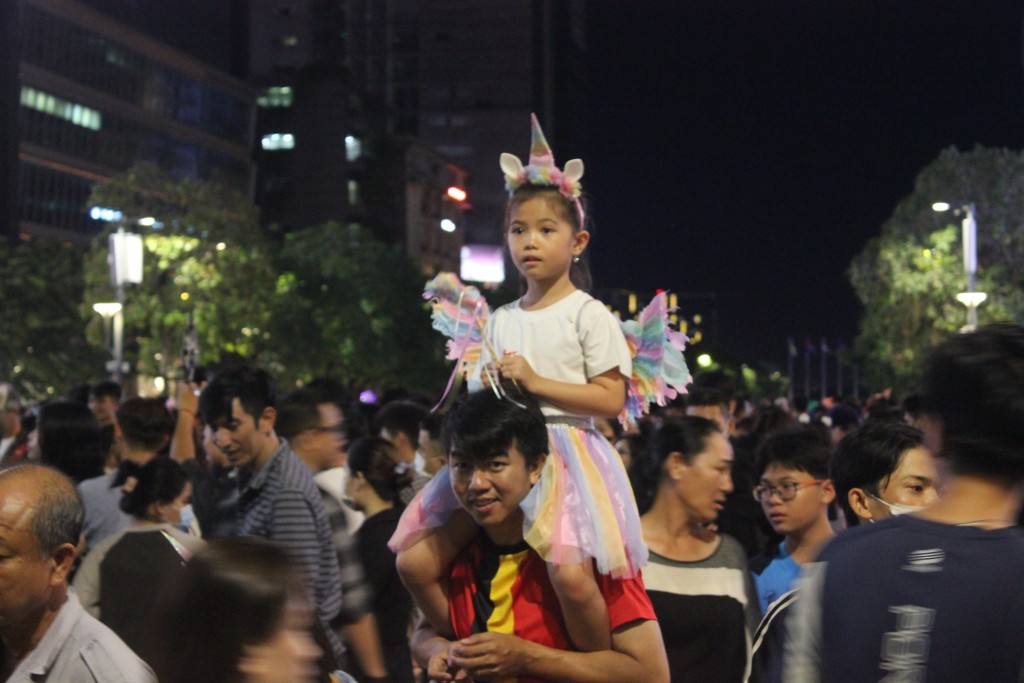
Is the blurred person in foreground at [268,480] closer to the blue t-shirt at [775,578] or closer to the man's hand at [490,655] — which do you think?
the blue t-shirt at [775,578]

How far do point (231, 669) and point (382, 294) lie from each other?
55.1m

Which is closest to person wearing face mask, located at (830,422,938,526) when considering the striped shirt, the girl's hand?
the girl's hand

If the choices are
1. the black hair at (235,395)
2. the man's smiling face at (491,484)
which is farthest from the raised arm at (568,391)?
the black hair at (235,395)

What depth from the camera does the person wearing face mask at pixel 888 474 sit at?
462cm

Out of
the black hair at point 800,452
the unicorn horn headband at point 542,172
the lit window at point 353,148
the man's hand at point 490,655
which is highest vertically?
the lit window at point 353,148

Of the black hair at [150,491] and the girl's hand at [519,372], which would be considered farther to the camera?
the black hair at [150,491]

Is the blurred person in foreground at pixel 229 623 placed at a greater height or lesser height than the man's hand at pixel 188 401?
lesser

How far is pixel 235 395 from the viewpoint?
5.94 meters

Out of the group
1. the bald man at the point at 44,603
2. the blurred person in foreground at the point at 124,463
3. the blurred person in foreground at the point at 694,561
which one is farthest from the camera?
the blurred person in foreground at the point at 124,463

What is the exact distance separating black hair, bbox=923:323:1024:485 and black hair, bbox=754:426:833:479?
3153 millimetres

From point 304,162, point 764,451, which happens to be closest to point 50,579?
point 764,451

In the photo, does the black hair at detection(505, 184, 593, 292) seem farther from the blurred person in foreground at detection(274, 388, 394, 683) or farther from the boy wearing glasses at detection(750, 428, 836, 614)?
the blurred person in foreground at detection(274, 388, 394, 683)

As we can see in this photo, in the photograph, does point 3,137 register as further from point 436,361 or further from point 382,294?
point 436,361

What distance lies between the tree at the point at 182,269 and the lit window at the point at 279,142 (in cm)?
5701
